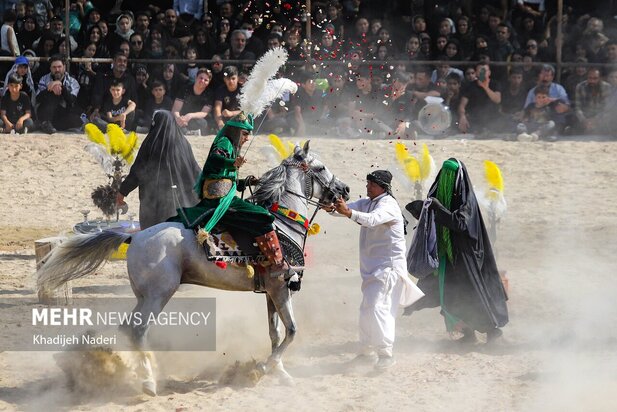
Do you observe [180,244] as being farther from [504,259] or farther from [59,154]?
[59,154]

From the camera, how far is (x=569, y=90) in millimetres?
19094

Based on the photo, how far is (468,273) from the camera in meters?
10.2

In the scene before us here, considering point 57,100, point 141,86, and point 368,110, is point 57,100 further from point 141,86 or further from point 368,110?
point 368,110

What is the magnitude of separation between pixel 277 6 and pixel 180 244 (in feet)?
33.7

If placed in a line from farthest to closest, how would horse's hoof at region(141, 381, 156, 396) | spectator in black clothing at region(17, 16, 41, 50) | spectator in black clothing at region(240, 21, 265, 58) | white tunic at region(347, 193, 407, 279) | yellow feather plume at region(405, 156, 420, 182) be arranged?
spectator in black clothing at region(17, 16, 41, 50), spectator in black clothing at region(240, 21, 265, 58), yellow feather plume at region(405, 156, 420, 182), white tunic at region(347, 193, 407, 279), horse's hoof at region(141, 381, 156, 396)

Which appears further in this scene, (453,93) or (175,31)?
(175,31)

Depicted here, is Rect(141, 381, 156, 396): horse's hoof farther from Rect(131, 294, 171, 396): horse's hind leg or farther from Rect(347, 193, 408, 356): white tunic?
Rect(347, 193, 408, 356): white tunic

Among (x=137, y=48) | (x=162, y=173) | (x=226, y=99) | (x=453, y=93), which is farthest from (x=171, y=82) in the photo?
(x=162, y=173)

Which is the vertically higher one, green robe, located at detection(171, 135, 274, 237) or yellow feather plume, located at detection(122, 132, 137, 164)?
green robe, located at detection(171, 135, 274, 237)

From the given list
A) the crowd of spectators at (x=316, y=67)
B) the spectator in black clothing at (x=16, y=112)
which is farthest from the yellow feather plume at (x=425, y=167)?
the spectator in black clothing at (x=16, y=112)

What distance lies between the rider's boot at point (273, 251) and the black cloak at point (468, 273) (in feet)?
5.77

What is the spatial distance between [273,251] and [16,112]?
1055 cm

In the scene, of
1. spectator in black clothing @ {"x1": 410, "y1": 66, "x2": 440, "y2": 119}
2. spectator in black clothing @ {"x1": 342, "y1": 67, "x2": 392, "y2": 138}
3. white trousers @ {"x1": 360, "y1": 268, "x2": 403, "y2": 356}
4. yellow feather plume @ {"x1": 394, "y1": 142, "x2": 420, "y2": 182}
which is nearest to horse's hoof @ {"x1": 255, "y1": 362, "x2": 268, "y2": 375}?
white trousers @ {"x1": 360, "y1": 268, "x2": 403, "y2": 356}

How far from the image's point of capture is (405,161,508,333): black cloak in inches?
400
